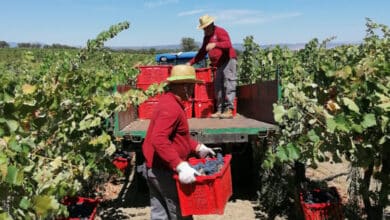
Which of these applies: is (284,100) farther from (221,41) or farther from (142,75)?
(142,75)

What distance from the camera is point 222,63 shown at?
812 centimetres

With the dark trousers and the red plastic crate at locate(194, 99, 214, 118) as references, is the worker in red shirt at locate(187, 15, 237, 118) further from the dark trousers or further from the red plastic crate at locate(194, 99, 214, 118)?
the dark trousers

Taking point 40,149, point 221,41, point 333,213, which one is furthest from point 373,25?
point 40,149

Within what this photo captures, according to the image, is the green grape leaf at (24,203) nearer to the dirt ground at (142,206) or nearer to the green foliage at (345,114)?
the green foliage at (345,114)

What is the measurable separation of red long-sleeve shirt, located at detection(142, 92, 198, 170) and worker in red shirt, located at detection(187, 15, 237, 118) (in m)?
3.72

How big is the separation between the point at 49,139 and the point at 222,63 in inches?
174

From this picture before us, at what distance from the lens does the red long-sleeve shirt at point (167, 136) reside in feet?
12.8

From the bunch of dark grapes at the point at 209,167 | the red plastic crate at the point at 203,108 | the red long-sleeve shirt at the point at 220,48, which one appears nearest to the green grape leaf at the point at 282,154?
the bunch of dark grapes at the point at 209,167

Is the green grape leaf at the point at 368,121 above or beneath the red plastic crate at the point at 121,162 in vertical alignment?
above

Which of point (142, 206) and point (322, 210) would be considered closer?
point (322, 210)

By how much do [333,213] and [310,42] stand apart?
31.1 ft

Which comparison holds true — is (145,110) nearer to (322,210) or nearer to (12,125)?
(322,210)

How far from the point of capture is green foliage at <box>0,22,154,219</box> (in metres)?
2.70

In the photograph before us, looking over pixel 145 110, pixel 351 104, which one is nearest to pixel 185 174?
pixel 351 104
